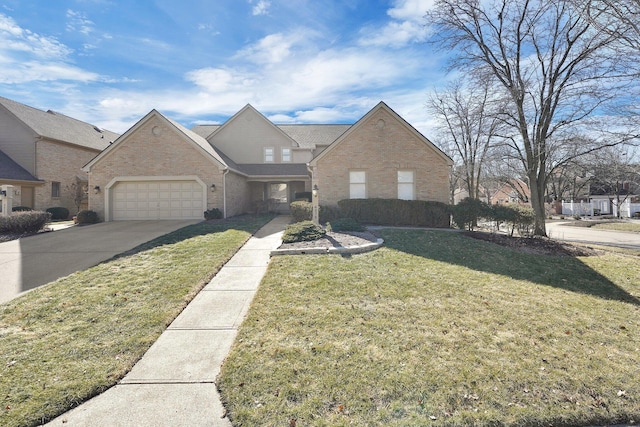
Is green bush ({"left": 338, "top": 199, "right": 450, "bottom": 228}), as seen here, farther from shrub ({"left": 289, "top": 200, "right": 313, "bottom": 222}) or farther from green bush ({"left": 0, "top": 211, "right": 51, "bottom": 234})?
green bush ({"left": 0, "top": 211, "right": 51, "bottom": 234})

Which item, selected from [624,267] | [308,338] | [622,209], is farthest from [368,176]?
[622,209]

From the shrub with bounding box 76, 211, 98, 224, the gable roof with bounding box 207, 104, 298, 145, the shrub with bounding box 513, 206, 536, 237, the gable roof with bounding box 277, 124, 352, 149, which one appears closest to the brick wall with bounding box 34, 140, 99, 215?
the shrub with bounding box 76, 211, 98, 224

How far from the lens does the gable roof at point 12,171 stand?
18.2 metres

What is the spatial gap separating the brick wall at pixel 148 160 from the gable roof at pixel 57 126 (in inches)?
328

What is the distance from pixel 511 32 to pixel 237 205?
700 inches

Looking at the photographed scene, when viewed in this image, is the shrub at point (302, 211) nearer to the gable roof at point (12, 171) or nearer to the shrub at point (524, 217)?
the shrub at point (524, 217)

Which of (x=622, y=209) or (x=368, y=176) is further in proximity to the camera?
(x=622, y=209)

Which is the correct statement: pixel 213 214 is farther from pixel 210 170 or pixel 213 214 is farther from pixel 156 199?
pixel 156 199

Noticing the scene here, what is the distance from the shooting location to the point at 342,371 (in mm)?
3359

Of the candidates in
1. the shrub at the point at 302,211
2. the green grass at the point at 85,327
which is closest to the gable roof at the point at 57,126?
the shrub at the point at 302,211

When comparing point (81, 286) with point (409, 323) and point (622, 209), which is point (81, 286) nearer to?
point (409, 323)

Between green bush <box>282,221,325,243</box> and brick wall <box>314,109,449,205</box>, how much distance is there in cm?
609

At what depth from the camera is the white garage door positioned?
1677 cm

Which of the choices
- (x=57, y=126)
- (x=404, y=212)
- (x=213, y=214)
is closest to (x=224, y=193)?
(x=213, y=214)
